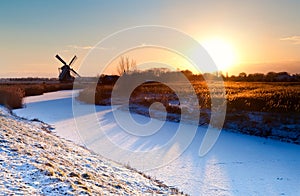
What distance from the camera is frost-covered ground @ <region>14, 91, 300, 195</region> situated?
20.9 ft

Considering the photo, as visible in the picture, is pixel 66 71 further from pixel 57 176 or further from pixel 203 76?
pixel 57 176

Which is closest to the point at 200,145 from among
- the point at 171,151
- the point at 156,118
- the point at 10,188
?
the point at 171,151

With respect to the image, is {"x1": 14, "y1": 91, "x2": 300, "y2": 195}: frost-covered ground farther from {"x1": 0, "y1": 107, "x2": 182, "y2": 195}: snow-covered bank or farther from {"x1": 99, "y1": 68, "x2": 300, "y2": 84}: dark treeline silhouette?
{"x1": 99, "y1": 68, "x2": 300, "y2": 84}: dark treeline silhouette

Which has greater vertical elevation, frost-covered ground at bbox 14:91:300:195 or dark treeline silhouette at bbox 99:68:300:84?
dark treeline silhouette at bbox 99:68:300:84

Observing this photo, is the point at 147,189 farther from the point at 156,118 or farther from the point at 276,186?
the point at 156,118

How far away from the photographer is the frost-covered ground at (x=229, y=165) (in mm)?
6375

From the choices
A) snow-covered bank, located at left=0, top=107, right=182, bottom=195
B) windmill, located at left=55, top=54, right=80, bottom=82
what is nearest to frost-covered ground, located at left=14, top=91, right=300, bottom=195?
snow-covered bank, located at left=0, top=107, right=182, bottom=195

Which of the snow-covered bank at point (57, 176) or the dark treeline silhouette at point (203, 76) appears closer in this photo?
the snow-covered bank at point (57, 176)

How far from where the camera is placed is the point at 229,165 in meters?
8.06

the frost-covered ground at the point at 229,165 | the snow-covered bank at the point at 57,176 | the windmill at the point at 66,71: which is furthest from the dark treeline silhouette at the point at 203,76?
the snow-covered bank at the point at 57,176

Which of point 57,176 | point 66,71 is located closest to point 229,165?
point 57,176

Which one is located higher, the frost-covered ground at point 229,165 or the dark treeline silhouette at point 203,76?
the dark treeline silhouette at point 203,76

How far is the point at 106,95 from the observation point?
30375 mm

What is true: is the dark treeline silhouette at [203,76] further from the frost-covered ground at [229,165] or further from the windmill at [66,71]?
the frost-covered ground at [229,165]
